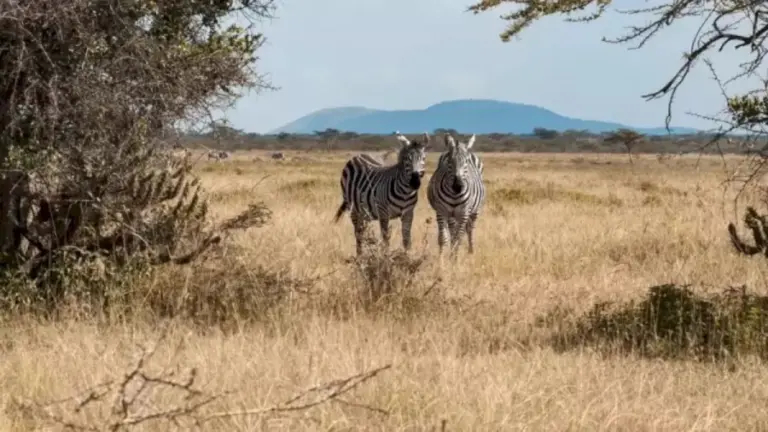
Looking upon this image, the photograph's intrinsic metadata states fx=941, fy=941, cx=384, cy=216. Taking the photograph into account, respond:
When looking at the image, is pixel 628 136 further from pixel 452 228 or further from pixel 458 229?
pixel 458 229

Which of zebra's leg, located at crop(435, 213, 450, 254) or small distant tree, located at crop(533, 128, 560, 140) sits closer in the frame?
zebra's leg, located at crop(435, 213, 450, 254)

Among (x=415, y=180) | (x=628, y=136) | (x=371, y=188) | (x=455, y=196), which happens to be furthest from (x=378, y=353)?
(x=628, y=136)

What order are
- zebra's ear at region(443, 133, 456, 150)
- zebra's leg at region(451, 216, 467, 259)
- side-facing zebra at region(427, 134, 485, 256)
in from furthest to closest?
zebra's ear at region(443, 133, 456, 150)
side-facing zebra at region(427, 134, 485, 256)
zebra's leg at region(451, 216, 467, 259)

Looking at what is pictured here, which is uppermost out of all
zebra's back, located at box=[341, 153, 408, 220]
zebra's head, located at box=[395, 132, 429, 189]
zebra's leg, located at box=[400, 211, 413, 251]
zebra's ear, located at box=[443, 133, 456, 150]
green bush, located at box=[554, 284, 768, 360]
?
zebra's ear, located at box=[443, 133, 456, 150]

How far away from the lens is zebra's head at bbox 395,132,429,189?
11.4 metres

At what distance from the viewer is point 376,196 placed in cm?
1215

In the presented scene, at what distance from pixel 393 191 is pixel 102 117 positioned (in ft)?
18.4

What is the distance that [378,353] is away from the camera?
568cm

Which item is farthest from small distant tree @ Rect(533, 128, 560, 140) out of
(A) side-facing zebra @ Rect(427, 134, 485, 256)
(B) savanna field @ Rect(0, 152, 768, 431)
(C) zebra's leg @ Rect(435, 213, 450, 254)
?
(B) savanna field @ Rect(0, 152, 768, 431)

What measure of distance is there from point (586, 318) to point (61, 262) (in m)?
3.99

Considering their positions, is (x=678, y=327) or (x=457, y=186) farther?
(x=457, y=186)

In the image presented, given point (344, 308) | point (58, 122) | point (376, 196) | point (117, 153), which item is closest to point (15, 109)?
point (58, 122)

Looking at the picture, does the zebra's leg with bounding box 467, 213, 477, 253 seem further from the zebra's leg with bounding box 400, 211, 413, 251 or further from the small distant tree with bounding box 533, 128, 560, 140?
the small distant tree with bounding box 533, 128, 560, 140

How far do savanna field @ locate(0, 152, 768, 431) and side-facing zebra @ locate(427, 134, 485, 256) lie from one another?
0.74m
